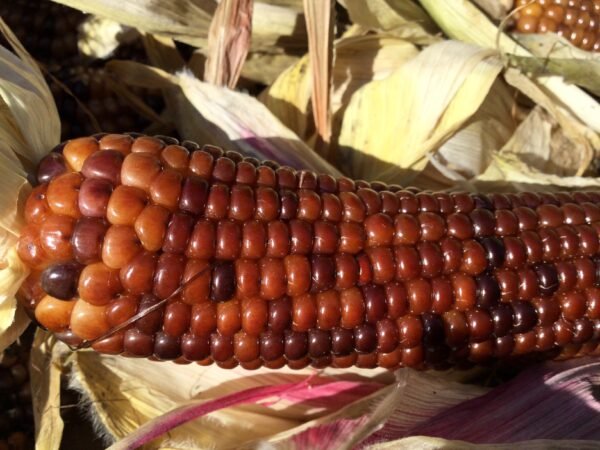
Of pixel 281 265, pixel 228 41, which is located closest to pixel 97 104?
pixel 228 41

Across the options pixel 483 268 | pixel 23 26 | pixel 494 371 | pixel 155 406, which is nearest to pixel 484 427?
pixel 494 371

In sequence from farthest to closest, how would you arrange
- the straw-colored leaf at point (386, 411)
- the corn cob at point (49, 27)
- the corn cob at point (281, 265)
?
the corn cob at point (49, 27), the straw-colored leaf at point (386, 411), the corn cob at point (281, 265)

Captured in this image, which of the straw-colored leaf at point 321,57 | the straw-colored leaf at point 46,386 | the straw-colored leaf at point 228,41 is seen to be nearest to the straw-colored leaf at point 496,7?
the straw-colored leaf at point 321,57

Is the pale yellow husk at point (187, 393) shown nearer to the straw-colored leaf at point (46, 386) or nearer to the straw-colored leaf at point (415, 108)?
the straw-colored leaf at point (46, 386)

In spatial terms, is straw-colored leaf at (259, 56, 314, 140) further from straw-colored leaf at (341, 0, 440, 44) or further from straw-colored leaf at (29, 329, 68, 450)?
straw-colored leaf at (29, 329, 68, 450)

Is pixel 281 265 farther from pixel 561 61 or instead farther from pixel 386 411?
pixel 561 61
